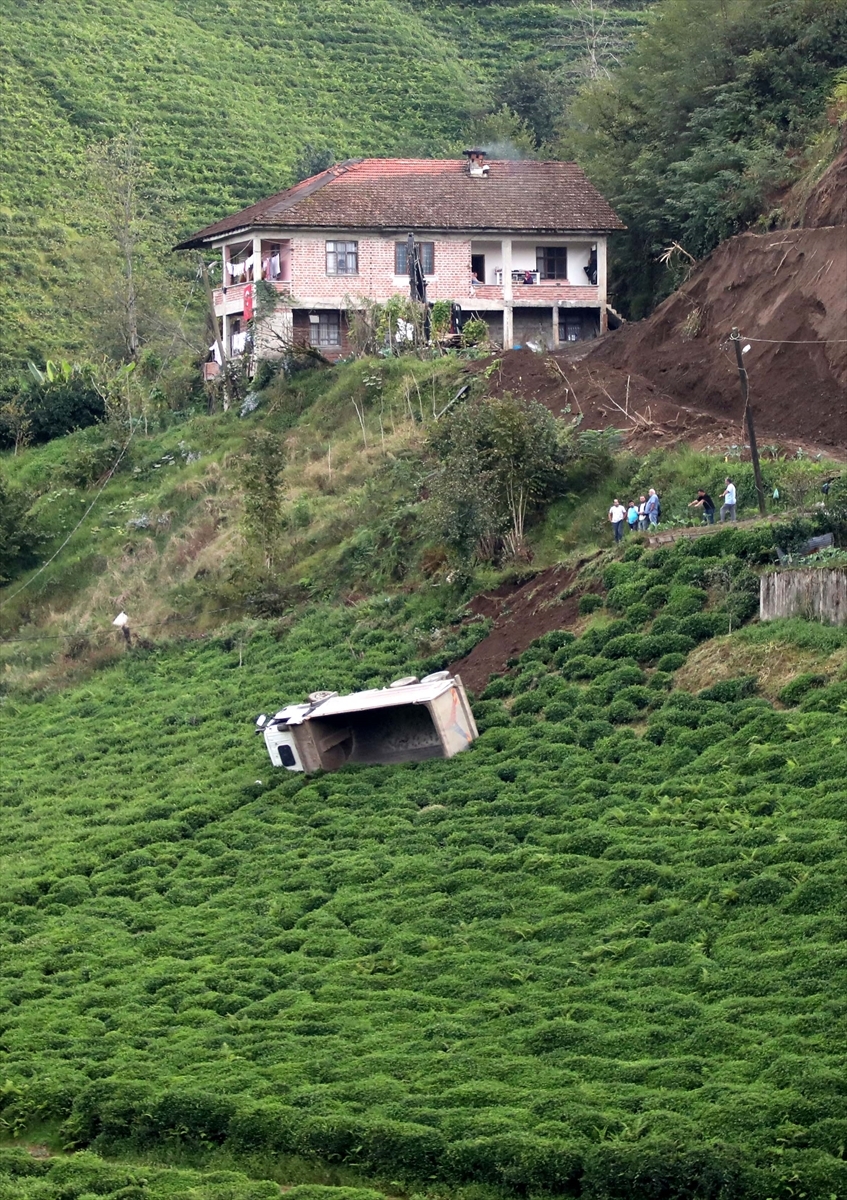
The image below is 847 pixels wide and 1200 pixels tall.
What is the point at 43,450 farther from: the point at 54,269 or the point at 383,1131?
the point at 383,1131

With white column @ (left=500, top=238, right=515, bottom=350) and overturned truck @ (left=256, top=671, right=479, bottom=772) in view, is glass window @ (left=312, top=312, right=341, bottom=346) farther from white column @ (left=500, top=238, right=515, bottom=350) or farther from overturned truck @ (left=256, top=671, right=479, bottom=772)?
overturned truck @ (left=256, top=671, right=479, bottom=772)

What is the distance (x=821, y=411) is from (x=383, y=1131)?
2390 cm

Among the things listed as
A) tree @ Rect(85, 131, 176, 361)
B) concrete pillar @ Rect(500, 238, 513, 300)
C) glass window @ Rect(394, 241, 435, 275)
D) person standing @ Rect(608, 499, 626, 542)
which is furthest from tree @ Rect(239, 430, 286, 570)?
tree @ Rect(85, 131, 176, 361)

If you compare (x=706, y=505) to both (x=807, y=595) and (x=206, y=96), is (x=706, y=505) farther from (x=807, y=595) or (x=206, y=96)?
(x=206, y=96)

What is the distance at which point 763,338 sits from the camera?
139 feet

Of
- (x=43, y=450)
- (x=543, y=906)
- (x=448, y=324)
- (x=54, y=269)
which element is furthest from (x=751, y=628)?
(x=54, y=269)

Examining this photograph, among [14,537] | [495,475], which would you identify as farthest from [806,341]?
[14,537]

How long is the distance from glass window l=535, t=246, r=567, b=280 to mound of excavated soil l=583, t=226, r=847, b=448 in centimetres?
636

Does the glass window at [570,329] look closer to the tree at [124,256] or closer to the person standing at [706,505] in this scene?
the tree at [124,256]

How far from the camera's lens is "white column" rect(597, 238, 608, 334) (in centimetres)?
5506

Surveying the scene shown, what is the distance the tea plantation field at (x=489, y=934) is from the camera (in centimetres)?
1942

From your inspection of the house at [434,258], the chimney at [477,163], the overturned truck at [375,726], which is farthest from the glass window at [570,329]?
the overturned truck at [375,726]

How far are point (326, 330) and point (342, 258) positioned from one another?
2287mm

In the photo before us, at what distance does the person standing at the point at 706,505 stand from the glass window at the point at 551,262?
20115 millimetres
